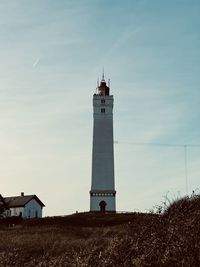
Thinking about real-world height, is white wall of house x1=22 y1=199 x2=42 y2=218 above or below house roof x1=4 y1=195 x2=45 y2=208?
below

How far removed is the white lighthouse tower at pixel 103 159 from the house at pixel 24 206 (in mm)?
12009

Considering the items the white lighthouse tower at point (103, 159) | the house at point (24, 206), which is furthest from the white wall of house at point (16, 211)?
the white lighthouse tower at point (103, 159)

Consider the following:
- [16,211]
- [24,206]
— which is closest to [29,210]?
[24,206]

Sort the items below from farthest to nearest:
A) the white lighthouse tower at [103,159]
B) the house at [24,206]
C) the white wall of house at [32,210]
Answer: the white wall of house at [32,210] < the house at [24,206] < the white lighthouse tower at [103,159]

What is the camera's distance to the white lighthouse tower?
59375 millimetres

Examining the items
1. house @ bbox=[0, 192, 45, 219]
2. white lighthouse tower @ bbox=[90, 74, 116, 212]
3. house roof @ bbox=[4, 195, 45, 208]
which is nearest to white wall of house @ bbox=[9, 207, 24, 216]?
house @ bbox=[0, 192, 45, 219]

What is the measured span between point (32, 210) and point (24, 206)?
8.62ft

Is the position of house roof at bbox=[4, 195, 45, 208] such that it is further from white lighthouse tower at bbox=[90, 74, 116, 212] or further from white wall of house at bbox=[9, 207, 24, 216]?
white lighthouse tower at bbox=[90, 74, 116, 212]

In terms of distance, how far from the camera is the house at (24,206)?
219 ft

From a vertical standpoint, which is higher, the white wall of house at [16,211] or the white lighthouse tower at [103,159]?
the white lighthouse tower at [103,159]

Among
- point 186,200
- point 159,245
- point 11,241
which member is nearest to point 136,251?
point 159,245

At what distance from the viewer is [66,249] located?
18266mm

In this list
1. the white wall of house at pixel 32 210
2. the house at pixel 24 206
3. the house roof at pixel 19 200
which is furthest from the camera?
the house roof at pixel 19 200

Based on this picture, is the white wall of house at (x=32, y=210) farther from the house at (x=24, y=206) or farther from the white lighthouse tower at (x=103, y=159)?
the white lighthouse tower at (x=103, y=159)
